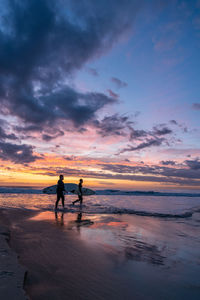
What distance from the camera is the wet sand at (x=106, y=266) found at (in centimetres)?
289

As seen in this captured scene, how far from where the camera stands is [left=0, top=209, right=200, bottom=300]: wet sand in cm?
289

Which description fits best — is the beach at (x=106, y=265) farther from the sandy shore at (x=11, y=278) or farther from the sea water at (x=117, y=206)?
the sea water at (x=117, y=206)

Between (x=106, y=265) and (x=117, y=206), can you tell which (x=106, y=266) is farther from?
(x=117, y=206)

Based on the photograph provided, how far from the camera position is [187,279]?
3.52 m

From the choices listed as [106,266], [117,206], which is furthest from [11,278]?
[117,206]

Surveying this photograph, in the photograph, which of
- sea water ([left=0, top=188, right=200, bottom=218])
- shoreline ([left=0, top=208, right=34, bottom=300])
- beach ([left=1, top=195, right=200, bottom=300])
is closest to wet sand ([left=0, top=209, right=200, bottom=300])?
beach ([left=1, top=195, right=200, bottom=300])

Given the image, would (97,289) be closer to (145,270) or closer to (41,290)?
(41,290)

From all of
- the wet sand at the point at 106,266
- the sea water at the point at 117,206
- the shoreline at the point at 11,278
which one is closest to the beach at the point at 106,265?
the wet sand at the point at 106,266

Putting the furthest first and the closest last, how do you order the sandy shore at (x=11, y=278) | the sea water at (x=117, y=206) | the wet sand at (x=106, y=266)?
the sea water at (x=117, y=206) < the wet sand at (x=106, y=266) < the sandy shore at (x=11, y=278)

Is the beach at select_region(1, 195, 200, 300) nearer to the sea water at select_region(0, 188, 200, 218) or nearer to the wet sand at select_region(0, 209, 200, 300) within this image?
the wet sand at select_region(0, 209, 200, 300)

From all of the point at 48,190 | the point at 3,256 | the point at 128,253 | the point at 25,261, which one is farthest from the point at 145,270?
the point at 48,190

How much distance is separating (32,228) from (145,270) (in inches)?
187

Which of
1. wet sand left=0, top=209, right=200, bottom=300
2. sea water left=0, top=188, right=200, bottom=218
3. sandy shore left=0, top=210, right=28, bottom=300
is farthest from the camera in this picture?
sea water left=0, top=188, right=200, bottom=218

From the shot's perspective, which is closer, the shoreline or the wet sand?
the shoreline
